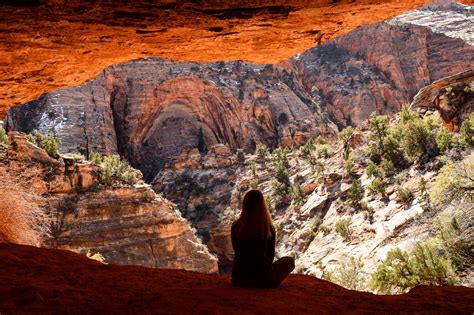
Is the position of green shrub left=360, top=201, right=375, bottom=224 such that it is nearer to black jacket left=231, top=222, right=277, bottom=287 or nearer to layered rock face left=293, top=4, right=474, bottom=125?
black jacket left=231, top=222, right=277, bottom=287

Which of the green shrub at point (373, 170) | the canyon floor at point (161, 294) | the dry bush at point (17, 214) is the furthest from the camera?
the green shrub at point (373, 170)

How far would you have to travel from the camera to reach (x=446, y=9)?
76.8 meters

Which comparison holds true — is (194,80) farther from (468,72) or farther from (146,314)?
(146,314)

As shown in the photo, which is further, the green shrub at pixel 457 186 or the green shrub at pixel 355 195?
the green shrub at pixel 355 195

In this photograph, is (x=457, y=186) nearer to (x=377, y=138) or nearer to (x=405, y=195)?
(x=405, y=195)

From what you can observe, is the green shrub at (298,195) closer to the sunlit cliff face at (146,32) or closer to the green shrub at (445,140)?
the green shrub at (445,140)

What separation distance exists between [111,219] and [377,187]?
1669 cm

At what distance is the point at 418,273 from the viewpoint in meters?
9.17

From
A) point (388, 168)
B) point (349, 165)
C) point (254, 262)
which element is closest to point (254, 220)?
point (254, 262)

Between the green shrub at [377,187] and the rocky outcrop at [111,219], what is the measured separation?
11.4 meters

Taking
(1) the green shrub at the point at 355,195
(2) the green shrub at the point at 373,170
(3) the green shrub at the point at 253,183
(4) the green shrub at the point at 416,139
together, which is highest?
(4) the green shrub at the point at 416,139

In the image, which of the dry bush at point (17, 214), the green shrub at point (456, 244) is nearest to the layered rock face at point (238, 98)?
the dry bush at point (17, 214)

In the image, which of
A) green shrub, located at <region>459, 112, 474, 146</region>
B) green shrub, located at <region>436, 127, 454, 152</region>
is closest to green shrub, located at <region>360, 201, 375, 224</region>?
green shrub, located at <region>436, 127, 454, 152</region>

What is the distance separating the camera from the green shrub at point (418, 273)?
856 cm
